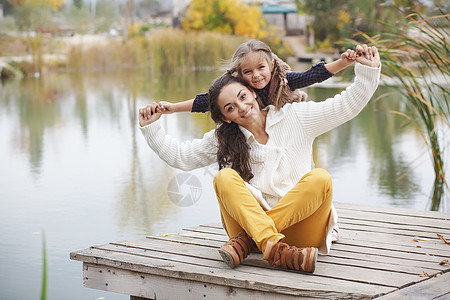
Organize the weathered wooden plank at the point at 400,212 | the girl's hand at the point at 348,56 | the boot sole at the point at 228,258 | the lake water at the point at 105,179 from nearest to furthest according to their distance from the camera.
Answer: the boot sole at the point at 228,258 < the girl's hand at the point at 348,56 < the weathered wooden plank at the point at 400,212 < the lake water at the point at 105,179

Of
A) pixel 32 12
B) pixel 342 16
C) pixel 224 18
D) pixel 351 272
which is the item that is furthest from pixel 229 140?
pixel 32 12

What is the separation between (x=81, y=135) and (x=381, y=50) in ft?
13.0

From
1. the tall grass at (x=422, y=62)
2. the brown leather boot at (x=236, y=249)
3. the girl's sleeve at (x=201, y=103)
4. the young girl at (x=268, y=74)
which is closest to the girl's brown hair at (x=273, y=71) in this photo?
the young girl at (x=268, y=74)

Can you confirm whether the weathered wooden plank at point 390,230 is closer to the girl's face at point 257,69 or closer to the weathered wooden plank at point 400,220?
the weathered wooden plank at point 400,220

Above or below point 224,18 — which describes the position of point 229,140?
below

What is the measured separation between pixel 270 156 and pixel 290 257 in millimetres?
414

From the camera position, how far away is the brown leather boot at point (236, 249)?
234cm

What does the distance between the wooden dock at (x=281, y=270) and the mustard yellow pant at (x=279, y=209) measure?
0.35 ft

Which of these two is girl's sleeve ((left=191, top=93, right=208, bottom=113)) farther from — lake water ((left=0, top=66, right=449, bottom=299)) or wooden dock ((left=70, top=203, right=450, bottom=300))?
lake water ((left=0, top=66, right=449, bottom=299))

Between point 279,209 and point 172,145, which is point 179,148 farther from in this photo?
point 279,209

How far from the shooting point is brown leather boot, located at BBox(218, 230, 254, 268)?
2338mm

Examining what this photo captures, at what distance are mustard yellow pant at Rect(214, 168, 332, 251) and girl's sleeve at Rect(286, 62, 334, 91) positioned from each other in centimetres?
36

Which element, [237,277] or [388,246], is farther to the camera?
[388,246]

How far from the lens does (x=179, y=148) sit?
106 inches
